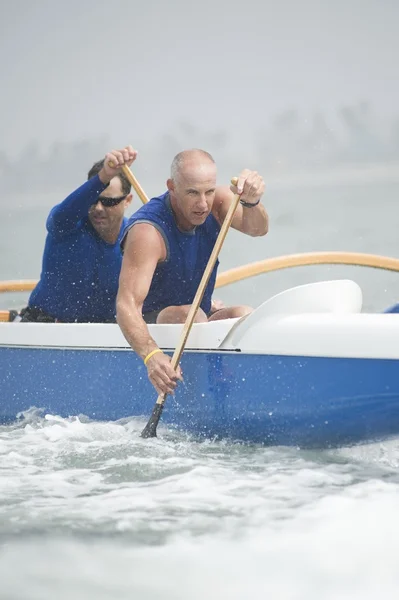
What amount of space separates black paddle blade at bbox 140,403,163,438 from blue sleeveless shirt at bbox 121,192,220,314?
1.33 ft

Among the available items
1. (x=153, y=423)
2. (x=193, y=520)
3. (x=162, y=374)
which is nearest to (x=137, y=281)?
(x=162, y=374)

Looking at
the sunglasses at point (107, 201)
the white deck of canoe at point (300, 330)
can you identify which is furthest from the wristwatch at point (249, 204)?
the sunglasses at point (107, 201)

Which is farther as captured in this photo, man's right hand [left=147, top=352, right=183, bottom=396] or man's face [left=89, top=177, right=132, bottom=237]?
man's face [left=89, top=177, right=132, bottom=237]

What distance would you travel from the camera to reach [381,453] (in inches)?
108

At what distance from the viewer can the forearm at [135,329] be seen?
2.81 metres

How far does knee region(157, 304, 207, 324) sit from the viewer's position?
9.80ft

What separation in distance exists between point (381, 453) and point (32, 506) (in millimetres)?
946

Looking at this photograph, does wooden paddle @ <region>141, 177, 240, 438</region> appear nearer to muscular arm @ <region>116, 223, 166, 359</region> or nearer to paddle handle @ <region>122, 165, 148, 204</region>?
muscular arm @ <region>116, 223, 166, 359</region>

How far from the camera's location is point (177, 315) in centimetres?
300

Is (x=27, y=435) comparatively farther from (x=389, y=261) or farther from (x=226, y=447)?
(x=389, y=261)

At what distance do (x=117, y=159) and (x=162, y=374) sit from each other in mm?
755

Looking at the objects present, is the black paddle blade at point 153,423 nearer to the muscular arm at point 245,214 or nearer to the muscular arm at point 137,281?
the muscular arm at point 137,281

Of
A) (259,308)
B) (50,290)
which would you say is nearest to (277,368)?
(259,308)

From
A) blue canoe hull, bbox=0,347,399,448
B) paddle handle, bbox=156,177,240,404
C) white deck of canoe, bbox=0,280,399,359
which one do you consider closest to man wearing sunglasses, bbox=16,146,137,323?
blue canoe hull, bbox=0,347,399,448
